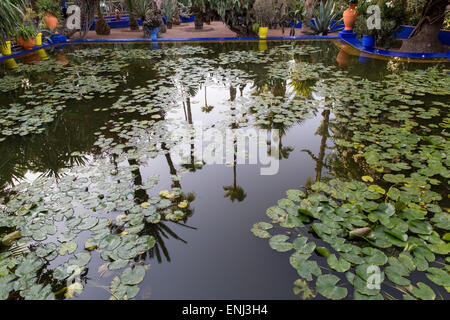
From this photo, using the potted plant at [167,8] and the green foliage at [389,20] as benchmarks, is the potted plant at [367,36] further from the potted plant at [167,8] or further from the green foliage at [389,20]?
the potted plant at [167,8]

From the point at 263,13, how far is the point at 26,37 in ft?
29.6

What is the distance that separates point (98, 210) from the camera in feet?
7.41

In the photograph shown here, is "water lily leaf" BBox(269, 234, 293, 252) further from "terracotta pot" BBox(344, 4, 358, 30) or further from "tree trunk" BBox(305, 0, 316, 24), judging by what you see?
"tree trunk" BBox(305, 0, 316, 24)

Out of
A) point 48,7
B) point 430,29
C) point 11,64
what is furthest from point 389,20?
point 48,7

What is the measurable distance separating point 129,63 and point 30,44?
518 cm

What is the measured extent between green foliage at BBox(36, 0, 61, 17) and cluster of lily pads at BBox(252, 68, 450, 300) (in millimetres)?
12779

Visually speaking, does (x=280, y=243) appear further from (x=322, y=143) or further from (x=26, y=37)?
(x=26, y=37)

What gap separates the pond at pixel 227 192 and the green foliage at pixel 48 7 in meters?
8.11

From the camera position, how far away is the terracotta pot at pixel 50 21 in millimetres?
10887

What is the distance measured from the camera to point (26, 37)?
9.28m

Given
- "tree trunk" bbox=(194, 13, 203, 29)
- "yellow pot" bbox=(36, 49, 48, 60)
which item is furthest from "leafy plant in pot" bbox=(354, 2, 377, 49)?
"yellow pot" bbox=(36, 49, 48, 60)

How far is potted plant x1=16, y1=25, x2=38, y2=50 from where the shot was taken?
362 inches

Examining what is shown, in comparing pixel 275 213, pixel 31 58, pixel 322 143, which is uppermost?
pixel 31 58
